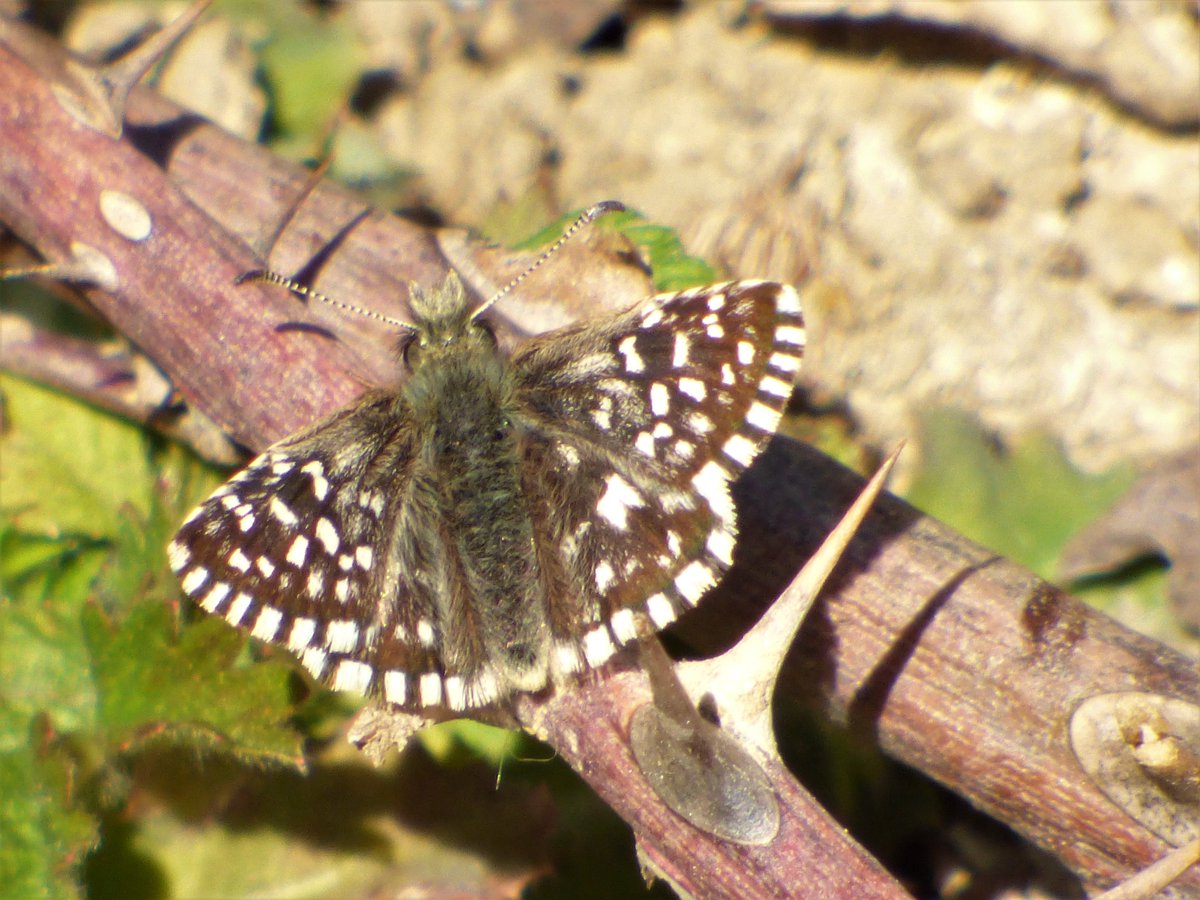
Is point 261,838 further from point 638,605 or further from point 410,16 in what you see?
point 410,16

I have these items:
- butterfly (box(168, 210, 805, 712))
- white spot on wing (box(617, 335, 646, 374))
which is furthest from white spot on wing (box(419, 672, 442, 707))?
white spot on wing (box(617, 335, 646, 374))

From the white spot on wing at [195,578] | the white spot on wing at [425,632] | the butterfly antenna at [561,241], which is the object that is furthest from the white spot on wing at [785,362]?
the white spot on wing at [195,578]

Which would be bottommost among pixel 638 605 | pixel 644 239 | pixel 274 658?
pixel 274 658

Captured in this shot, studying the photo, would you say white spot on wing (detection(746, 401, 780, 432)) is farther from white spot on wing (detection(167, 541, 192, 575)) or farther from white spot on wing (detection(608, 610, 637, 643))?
white spot on wing (detection(167, 541, 192, 575))

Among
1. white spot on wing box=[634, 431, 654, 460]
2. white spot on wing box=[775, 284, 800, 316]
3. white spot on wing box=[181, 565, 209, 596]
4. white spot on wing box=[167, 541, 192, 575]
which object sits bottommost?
white spot on wing box=[181, 565, 209, 596]

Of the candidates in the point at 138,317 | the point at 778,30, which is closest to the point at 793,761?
the point at 138,317

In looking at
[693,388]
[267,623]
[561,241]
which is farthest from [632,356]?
[267,623]

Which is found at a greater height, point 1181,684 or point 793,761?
point 1181,684
